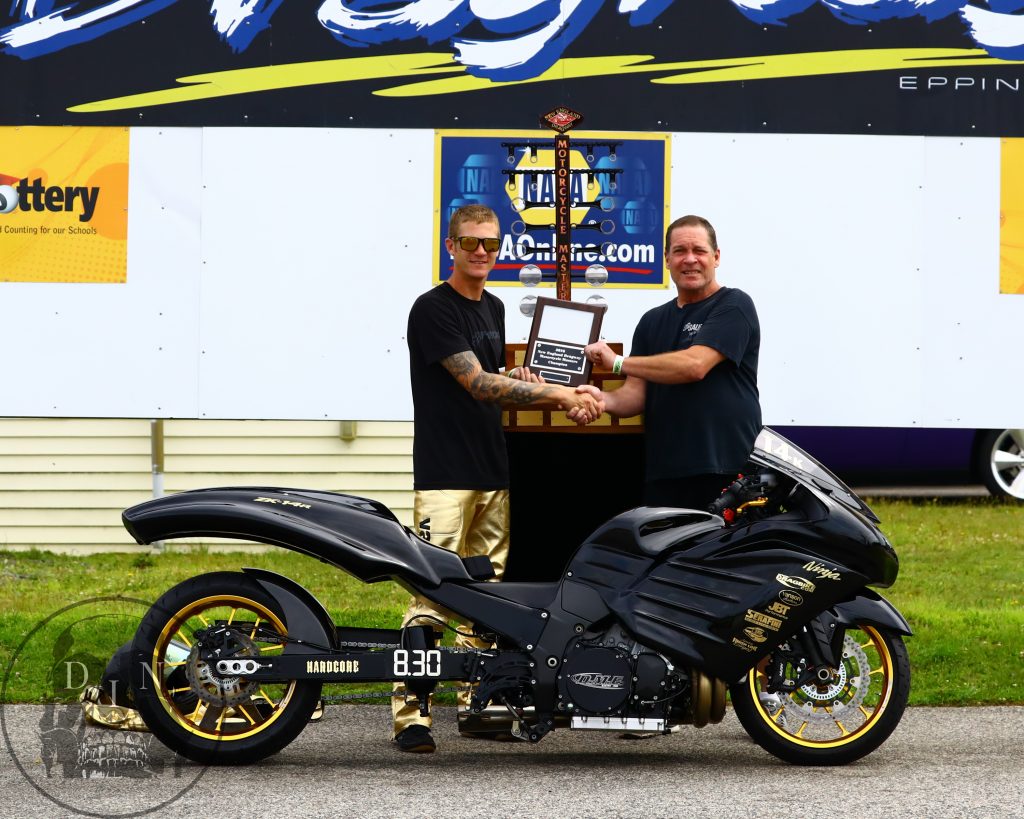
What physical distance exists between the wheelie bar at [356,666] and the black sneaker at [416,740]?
0.35 m

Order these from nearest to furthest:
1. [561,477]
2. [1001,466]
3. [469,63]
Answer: [561,477] → [469,63] → [1001,466]

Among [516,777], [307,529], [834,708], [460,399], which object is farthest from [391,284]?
[834,708]

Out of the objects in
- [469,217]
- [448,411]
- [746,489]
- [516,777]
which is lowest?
[516,777]

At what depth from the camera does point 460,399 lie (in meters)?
5.55

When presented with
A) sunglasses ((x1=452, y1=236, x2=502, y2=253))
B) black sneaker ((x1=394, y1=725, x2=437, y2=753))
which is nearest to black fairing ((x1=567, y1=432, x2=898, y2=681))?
black sneaker ((x1=394, y1=725, x2=437, y2=753))

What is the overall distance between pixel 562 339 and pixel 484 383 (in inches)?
20.9

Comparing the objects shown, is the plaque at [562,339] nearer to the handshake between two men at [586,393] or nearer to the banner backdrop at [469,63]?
the handshake between two men at [586,393]

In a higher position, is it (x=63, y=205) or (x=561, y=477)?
(x=63, y=205)

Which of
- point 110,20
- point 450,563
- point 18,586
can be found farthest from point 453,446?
point 18,586

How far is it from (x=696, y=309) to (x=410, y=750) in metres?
1.88

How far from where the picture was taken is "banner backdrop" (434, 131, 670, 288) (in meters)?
7.23

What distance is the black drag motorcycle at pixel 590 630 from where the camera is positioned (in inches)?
191

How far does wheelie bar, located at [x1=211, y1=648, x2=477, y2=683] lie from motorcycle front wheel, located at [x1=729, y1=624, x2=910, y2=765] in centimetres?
93

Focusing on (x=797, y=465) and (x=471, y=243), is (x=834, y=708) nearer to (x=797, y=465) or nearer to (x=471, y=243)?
(x=797, y=465)
